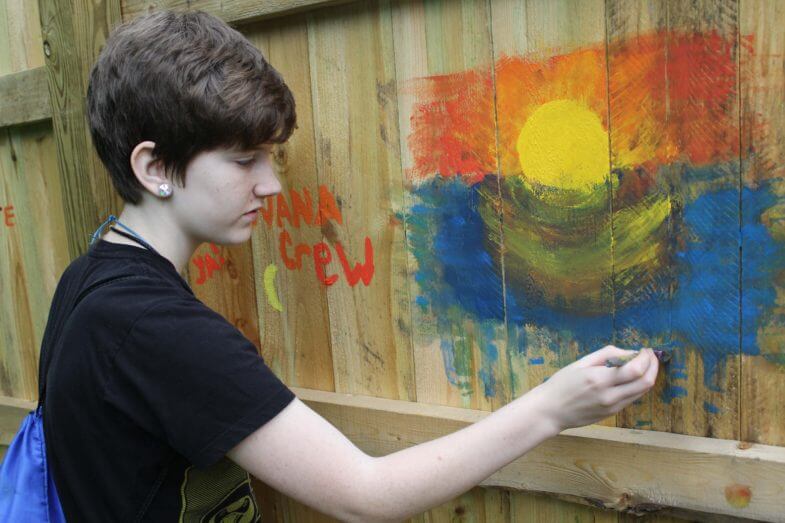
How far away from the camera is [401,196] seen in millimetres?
1794

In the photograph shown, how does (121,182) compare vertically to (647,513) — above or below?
above

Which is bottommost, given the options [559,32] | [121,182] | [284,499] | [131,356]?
[284,499]

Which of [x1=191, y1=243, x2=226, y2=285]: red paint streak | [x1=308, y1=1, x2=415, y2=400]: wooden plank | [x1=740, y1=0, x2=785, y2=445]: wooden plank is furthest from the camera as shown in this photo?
[x1=191, y1=243, x2=226, y2=285]: red paint streak

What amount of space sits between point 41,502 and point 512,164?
121 cm

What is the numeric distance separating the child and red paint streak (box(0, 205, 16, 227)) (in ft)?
5.09

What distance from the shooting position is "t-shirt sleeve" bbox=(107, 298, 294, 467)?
115cm

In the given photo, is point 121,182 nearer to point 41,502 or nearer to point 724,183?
point 41,502

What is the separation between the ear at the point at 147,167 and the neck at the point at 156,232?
0.24ft

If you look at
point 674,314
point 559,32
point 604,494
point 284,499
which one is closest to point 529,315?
point 674,314

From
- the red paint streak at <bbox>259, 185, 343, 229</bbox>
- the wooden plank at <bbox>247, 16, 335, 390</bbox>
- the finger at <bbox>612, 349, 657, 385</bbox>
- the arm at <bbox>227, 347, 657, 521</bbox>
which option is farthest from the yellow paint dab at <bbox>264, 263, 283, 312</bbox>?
the finger at <bbox>612, 349, 657, 385</bbox>

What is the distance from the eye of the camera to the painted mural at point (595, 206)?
1.36 meters

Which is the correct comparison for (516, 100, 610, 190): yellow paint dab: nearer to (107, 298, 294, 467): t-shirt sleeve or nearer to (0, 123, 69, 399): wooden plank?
(107, 298, 294, 467): t-shirt sleeve

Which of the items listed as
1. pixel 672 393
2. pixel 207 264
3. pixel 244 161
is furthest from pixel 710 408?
pixel 207 264

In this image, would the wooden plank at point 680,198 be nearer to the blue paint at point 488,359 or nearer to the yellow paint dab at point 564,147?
the yellow paint dab at point 564,147
